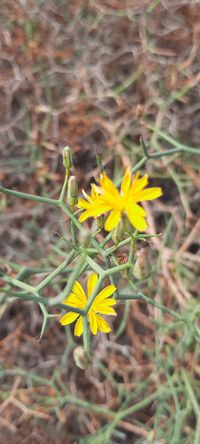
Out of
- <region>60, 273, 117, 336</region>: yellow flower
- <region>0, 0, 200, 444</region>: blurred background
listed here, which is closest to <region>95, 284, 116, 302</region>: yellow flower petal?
<region>60, 273, 117, 336</region>: yellow flower

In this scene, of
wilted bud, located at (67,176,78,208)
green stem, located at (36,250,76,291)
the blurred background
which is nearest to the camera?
green stem, located at (36,250,76,291)

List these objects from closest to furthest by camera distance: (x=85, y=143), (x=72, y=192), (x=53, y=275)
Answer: (x=53, y=275) < (x=72, y=192) < (x=85, y=143)

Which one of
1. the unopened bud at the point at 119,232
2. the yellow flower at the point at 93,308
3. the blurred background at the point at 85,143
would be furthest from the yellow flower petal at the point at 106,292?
the blurred background at the point at 85,143

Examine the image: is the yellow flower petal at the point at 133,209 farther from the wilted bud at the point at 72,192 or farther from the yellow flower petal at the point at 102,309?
the yellow flower petal at the point at 102,309

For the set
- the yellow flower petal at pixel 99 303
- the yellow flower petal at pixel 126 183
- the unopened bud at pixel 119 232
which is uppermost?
the yellow flower petal at pixel 126 183

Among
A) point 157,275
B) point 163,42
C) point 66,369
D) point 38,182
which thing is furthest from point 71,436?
point 163,42

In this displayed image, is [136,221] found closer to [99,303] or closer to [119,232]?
[119,232]

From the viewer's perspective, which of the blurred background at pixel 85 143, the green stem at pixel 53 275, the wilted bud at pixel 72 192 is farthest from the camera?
the blurred background at pixel 85 143

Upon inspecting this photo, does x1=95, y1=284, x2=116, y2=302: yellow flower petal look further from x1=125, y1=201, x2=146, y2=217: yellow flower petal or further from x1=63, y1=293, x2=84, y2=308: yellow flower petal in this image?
x1=125, y1=201, x2=146, y2=217: yellow flower petal

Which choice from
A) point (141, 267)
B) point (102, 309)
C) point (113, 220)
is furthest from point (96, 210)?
point (102, 309)
